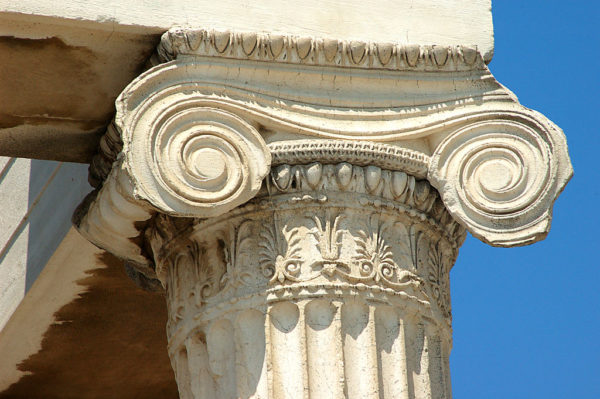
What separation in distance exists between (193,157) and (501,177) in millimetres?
2425

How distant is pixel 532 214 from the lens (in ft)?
38.3

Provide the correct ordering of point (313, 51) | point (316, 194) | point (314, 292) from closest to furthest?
point (314, 292) → point (316, 194) → point (313, 51)

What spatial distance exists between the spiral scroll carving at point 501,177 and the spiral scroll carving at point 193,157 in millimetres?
1510

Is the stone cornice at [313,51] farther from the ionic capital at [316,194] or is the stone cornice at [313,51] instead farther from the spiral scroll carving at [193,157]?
the spiral scroll carving at [193,157]

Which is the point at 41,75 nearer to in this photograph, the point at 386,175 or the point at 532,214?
the point at 386,175

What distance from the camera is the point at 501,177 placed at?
38.7 ft

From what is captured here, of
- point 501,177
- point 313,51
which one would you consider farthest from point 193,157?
point 501,177

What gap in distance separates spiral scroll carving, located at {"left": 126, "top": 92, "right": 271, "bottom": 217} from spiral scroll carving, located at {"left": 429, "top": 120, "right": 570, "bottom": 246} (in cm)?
151

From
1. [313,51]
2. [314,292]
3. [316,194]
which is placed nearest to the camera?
[314,292]

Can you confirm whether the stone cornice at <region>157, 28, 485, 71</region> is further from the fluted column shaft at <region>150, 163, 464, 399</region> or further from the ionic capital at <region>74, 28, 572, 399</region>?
the fluted column shaft at <region>150, 163, 464, 399</region>

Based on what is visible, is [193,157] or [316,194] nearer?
[193,157]

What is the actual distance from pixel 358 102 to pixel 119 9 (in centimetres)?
201

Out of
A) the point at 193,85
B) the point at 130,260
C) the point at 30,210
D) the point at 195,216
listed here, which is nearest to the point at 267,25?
the point at 193,85

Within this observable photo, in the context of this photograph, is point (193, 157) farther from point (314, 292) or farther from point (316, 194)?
point (314, 292)
